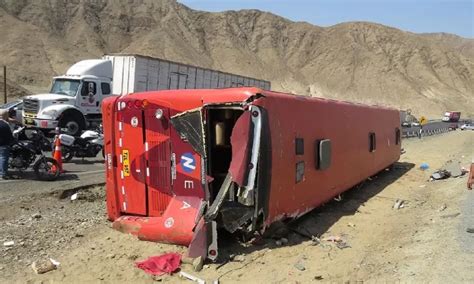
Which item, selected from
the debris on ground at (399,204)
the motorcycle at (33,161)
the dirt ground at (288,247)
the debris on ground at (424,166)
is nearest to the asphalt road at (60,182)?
the motorcycle at (33,161)

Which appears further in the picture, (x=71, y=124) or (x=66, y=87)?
(x=66, y=87)

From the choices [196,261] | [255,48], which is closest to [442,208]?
[196,261]

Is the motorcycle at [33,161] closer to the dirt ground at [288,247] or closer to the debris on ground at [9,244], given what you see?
the dirt ground at [288,247]

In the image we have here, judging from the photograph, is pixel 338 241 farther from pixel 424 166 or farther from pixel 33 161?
pixel 424 166

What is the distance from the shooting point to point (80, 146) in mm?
15188

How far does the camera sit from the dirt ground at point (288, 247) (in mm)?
5812

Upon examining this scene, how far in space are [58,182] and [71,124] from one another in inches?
358

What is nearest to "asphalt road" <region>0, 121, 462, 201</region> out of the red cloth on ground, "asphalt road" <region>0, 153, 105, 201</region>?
"asphalt road" <region>0, 153, 105, 201</region>

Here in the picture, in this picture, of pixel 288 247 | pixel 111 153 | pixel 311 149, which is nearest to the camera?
pixel 288 247

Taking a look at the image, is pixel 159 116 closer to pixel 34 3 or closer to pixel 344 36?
pixel 34 3

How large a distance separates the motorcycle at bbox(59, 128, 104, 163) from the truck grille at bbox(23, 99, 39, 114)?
588 cm

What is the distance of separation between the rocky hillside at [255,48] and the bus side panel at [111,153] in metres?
56.6

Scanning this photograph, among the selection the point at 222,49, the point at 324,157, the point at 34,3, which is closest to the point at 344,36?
the point at 222,49

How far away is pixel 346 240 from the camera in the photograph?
754 centimetres
